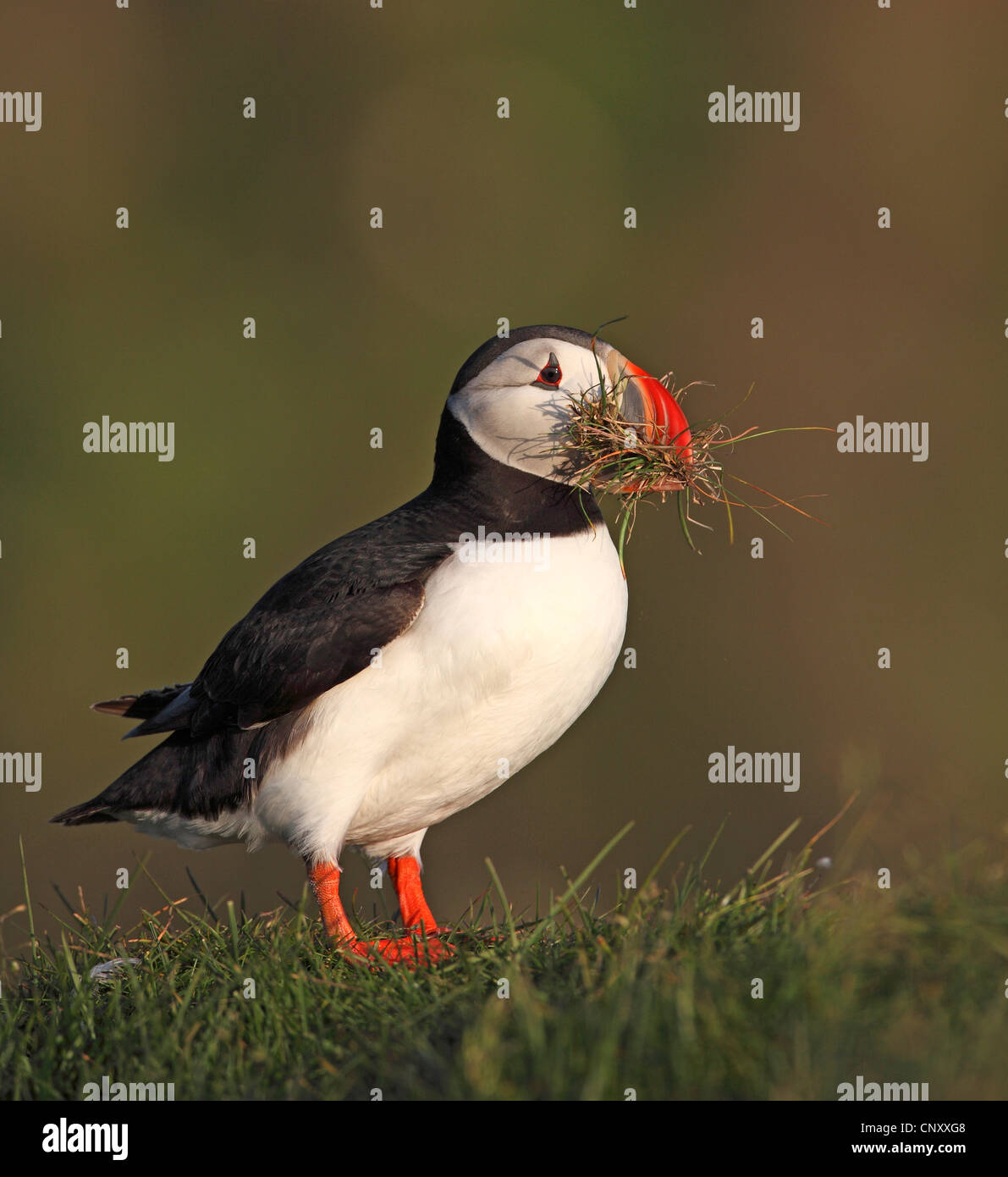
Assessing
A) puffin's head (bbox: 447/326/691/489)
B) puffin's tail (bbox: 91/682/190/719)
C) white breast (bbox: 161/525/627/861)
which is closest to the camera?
white breast (bbox: 161/525/627/861)

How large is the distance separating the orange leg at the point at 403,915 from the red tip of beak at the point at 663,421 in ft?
5.46

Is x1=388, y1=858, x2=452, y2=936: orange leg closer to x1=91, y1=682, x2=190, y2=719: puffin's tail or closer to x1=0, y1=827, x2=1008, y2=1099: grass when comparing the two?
x1=0, y1=827, x2=1008, y2=1099: grass

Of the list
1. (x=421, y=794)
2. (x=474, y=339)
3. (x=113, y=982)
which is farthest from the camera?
(x=474, y=339)

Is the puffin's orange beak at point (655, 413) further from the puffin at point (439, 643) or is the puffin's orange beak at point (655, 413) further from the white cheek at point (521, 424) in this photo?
the white cheek at point (521, 424)

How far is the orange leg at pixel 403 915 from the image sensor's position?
3729 mm

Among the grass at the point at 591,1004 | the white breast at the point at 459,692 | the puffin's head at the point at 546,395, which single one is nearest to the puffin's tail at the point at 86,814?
the white breast at the point at 459,692

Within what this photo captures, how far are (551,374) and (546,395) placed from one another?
0.25 ft

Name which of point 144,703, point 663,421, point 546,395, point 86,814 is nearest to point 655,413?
point 663,421

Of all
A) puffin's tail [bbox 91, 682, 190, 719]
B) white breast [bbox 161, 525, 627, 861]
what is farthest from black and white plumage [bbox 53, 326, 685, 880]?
puffin's tail [bbox 91, 682, 190, 719]

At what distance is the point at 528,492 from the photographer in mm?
4492

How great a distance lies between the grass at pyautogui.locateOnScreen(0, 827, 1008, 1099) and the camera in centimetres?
256
